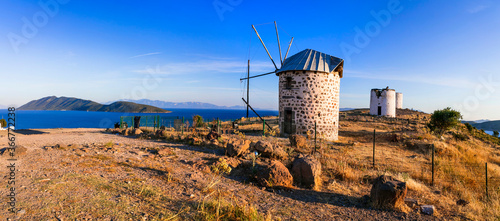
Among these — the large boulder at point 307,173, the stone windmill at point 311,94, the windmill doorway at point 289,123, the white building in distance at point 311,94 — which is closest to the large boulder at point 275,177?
the large boulder at point 307,173

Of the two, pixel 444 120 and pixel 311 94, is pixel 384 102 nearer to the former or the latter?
pixel 444 120

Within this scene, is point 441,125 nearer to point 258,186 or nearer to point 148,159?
point 258,186

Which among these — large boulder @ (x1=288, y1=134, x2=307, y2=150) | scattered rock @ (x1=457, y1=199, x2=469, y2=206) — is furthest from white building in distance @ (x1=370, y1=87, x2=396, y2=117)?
scattered rock @ (x1=457, y1=199, x2=469, y2=206)

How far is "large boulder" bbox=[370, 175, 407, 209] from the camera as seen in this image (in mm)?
5586

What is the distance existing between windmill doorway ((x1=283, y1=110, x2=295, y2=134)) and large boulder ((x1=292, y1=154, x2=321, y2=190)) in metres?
9.84

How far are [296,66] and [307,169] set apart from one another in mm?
10933

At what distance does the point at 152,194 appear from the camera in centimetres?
550

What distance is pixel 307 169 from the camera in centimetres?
734

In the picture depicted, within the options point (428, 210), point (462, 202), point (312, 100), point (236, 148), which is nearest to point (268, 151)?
point (236, 148)

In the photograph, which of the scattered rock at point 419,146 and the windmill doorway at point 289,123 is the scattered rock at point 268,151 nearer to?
the windmill doorway at point 289,123

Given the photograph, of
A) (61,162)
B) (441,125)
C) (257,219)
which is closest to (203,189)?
(257,219)

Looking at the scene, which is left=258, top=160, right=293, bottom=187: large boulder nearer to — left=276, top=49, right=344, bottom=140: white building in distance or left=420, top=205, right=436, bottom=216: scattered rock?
left=420, top=205, right=436, bottom=216: scattered rock

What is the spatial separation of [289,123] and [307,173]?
10.6 m

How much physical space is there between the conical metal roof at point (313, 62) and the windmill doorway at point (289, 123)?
10.8ft
